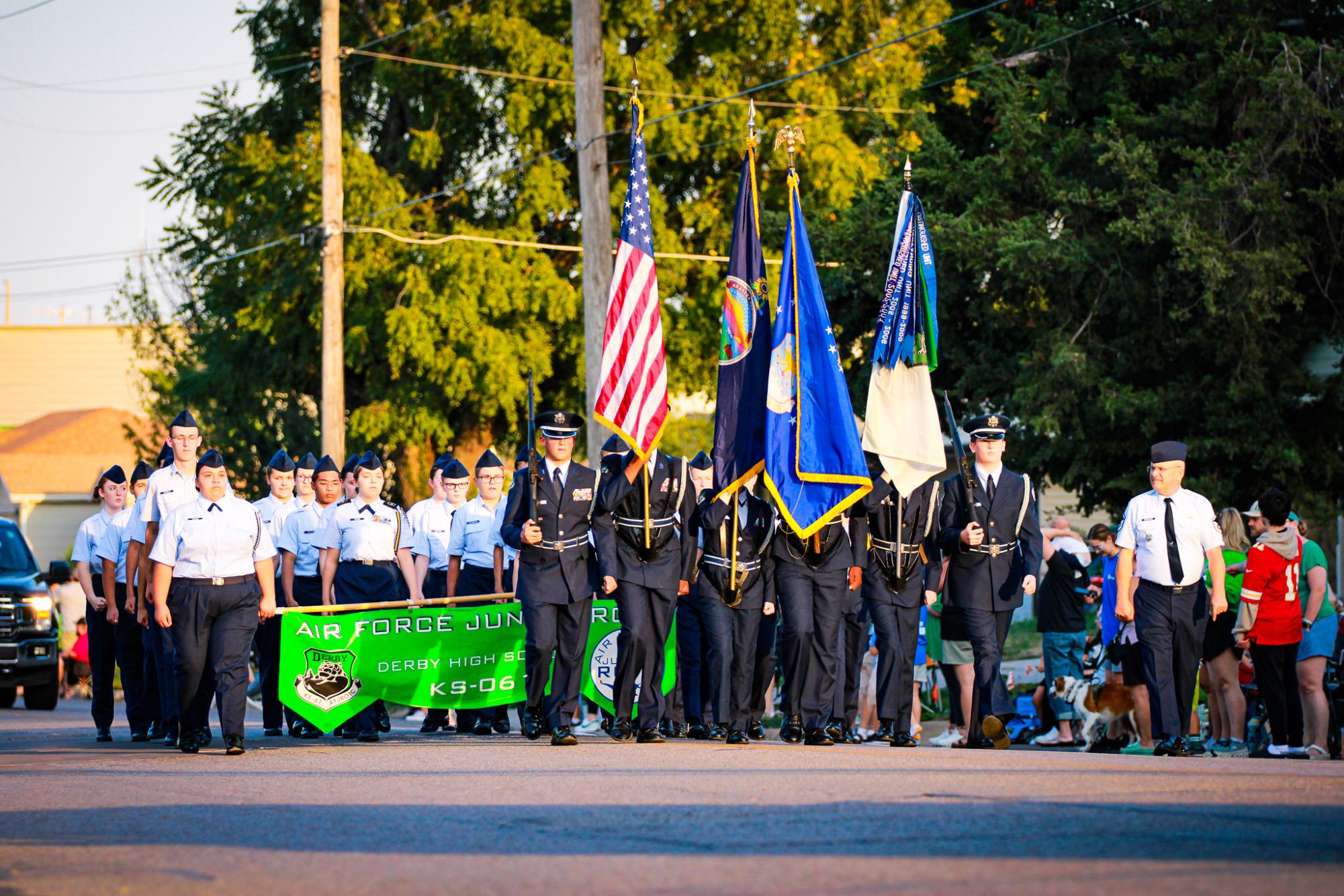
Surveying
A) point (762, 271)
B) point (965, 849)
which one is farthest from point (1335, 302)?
point (965, 849)

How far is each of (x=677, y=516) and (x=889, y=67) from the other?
1848cm

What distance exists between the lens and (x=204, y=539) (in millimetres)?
11734

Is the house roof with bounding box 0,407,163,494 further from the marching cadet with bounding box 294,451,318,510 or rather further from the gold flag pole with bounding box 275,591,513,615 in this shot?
the gold flag pole with bounding box 275,591,513,615

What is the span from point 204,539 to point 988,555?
5.36m

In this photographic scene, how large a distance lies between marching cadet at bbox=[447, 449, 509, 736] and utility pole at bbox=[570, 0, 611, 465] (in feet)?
13.5

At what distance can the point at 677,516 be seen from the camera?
12.5 meters

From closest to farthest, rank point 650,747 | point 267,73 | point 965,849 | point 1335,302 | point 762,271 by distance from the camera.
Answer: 1. point 965,849
2. point 650,747
3. point 762,271
4. point 1335,302
5. point 267,73

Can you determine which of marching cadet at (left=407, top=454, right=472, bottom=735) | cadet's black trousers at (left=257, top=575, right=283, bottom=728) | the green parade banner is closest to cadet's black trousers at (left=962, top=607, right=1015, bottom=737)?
the green parade banner

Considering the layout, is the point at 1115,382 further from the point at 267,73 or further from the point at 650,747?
the point at 267,73

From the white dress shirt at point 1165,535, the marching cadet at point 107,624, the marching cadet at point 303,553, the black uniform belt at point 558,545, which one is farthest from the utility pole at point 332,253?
the white dress shirt at point 1165,535

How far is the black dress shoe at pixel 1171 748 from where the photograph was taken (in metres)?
11.5

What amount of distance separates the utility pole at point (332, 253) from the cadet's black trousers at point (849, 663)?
11.4 m

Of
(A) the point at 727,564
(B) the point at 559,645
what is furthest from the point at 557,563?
(A) the point at 727,564

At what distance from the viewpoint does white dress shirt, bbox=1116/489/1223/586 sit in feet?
38.5
